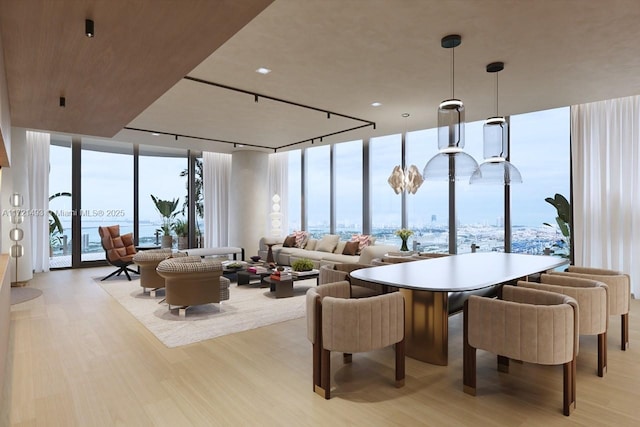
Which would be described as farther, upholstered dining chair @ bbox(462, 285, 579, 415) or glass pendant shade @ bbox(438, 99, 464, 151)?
glass pendant shade @ bbox(438, 99, 464, 151)

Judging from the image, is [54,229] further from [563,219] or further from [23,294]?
[563,219]

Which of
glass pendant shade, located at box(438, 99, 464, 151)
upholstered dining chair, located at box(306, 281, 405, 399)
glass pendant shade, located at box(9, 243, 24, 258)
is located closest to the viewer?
upholstered dining chair, located at box(306, 281, 405, 399)

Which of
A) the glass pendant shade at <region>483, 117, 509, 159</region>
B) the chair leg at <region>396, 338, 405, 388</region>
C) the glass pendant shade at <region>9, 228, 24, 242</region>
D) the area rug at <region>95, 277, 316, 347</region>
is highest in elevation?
the glass pendant shade at <region>483, 117, 509, 159</region>

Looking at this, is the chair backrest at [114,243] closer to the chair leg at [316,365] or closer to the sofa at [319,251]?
the sofa at [319,251]

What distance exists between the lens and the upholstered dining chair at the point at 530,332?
2303 mm

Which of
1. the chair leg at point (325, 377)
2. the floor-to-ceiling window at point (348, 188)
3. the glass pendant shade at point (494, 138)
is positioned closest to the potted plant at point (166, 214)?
the floor-to-ceiling window at point (348, 188)

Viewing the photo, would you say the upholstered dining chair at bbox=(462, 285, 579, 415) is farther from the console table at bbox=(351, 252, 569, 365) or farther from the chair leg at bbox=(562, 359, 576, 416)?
→ the console table at bbox=(351, 252, 569, 365)

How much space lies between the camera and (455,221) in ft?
23.6

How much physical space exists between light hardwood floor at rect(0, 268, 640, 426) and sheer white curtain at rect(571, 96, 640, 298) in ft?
6.58

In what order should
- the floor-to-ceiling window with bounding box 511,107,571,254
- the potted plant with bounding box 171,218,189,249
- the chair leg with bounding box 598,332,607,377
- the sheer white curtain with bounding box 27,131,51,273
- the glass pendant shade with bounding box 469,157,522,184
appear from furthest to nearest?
1. the potted plant with bounding box 171,218,189,249
2. the sheer white curtain with bounding box 27,131,51,273
3. the floor-to-ceiling window with bounding box 511,107,571,254
4. the glass pendant shade with bounding box 469,157,522,184
5. the chair leg with bounding box 598,332,607,377

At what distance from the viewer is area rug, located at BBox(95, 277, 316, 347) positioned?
393cm

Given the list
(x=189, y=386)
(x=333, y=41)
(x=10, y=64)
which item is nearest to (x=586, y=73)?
(x=333, y=41)

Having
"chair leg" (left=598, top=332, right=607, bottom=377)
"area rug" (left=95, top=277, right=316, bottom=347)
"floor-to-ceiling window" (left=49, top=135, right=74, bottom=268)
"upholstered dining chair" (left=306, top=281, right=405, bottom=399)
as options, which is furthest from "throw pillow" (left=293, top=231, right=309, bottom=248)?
"chair leg" (left=598, top=332, right=607, bottom=377)

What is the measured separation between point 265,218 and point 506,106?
6.60 m
